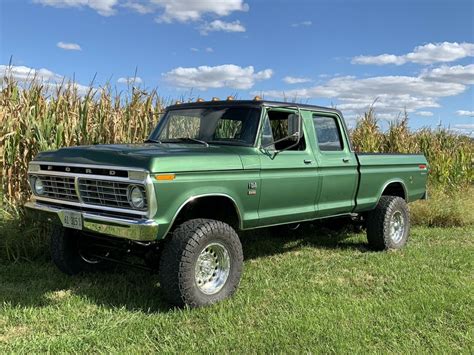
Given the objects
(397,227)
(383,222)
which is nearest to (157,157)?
(383,222)

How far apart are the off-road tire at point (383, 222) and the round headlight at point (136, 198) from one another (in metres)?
4.00

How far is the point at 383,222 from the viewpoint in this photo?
6.93 metres

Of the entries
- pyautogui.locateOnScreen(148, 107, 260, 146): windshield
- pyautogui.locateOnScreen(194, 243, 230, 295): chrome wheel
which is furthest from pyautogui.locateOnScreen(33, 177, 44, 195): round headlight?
pyautogui.locateOnScreen(194, 243, 230, 295): chrome wheel

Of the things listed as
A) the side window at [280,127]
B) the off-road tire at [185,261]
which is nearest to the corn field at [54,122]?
the side window at [280,127]

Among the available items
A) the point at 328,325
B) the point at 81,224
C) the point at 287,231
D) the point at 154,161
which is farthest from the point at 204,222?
the point at 287,231

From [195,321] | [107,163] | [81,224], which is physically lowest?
[195,321]

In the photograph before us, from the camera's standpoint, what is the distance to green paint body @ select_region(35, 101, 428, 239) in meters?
4.25

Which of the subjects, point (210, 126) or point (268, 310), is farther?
point (210, 126)

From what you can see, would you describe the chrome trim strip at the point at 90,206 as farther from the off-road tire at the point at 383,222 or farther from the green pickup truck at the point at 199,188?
the off-road tire at the point at 383,222

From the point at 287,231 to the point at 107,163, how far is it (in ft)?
13.7

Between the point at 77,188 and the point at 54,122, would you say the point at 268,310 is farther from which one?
the point at 54,122

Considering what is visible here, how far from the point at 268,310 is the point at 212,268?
682mm

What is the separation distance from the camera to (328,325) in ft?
13.4

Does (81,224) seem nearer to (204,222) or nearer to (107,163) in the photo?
(107,163)
